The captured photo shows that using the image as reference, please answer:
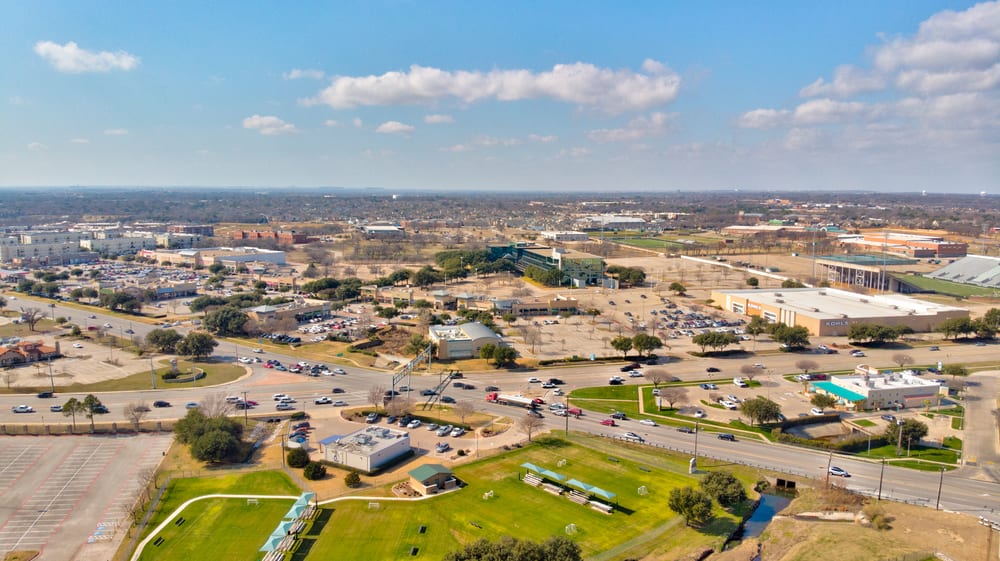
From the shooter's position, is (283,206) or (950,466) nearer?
(950,466)

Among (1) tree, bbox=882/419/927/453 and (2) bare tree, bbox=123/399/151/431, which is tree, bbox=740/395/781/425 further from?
(2) bare tree, bbox=123/399/151/431

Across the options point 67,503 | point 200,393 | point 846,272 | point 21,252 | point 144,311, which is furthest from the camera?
point 21,252

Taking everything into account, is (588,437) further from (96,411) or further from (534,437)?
(96,411)

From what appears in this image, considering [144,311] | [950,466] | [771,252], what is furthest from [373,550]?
[771,252]

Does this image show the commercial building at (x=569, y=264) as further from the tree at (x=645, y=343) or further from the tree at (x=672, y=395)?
the tree at (x=672, y=395)

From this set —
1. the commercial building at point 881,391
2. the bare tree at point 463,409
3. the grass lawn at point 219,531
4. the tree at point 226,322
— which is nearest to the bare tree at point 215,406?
the grass lawn at point 219,531

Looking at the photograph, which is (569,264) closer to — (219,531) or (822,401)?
(822,401)
